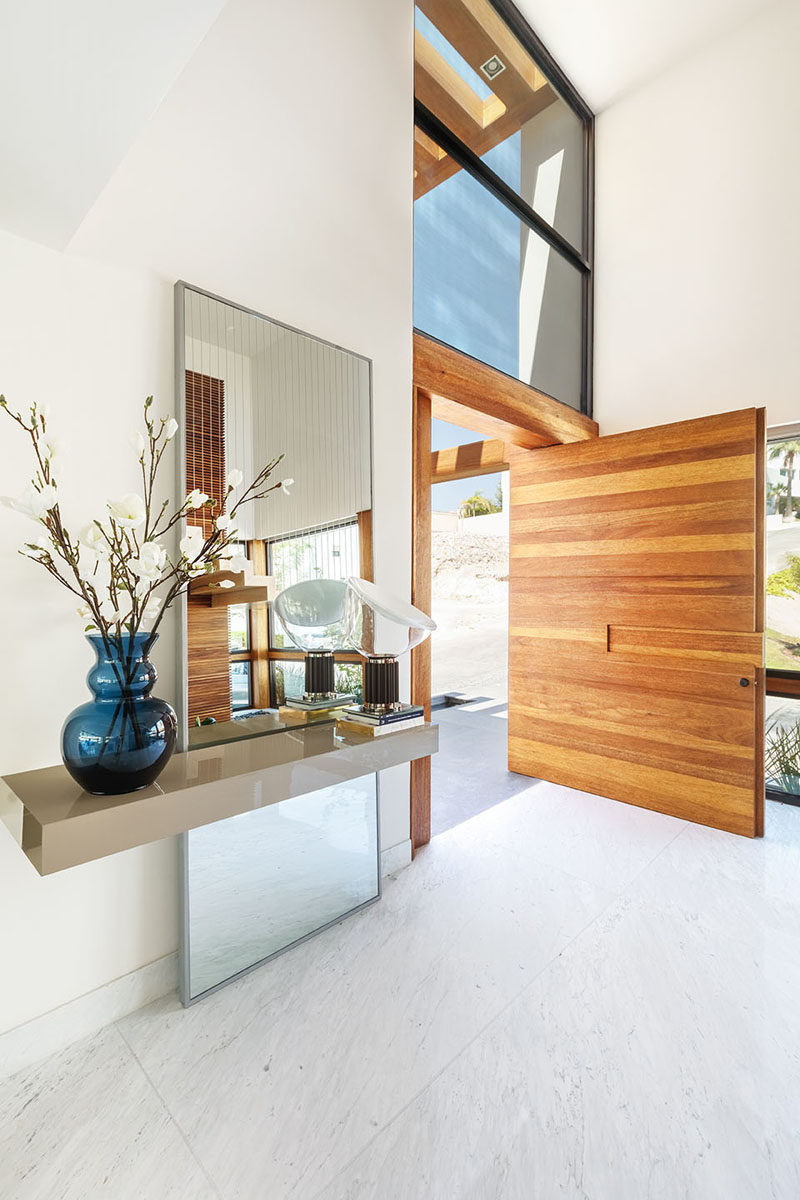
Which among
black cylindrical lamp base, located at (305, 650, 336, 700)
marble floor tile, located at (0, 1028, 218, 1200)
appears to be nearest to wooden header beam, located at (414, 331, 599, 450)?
black cylindrical lamp base, located at (305, 650, 336, 700)

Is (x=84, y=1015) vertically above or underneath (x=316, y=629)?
underneath

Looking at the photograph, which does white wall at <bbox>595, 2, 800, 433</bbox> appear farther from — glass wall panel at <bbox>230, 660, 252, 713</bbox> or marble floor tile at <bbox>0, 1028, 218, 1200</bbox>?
marble floor tile at <bbox>0, 1028, 218, 1200</bbox>

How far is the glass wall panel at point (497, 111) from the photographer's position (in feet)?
8.32

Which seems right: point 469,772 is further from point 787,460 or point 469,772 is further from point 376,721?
point 787,460

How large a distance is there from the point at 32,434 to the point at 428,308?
1.82m

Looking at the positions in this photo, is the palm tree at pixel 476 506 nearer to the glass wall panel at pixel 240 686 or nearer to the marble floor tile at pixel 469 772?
the marble floor tile at pixel 469 772

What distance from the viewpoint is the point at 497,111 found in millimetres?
2939

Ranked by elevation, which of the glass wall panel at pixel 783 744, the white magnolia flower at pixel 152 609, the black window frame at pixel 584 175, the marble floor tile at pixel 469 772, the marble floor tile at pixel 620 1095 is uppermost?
the black window frame at pixel 584 175

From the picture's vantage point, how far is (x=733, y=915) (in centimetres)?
202

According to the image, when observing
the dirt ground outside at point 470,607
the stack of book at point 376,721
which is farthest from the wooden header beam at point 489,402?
the dirt ground outside at point 470,607

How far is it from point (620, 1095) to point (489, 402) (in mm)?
2556

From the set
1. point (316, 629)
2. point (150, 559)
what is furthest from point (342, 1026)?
point (150, 559)

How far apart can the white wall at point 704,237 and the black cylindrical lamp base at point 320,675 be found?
2508 mm

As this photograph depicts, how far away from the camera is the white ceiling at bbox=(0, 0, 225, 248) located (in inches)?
32.5
